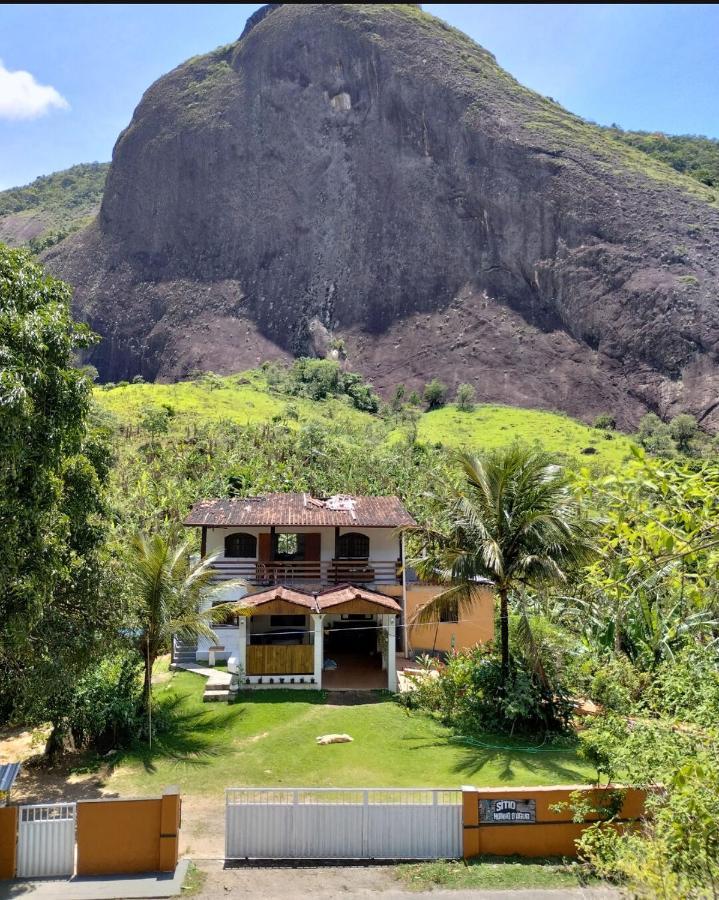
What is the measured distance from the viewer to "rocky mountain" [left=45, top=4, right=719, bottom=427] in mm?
79938

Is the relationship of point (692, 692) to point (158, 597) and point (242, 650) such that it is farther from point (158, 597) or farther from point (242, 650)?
point (242, 650)

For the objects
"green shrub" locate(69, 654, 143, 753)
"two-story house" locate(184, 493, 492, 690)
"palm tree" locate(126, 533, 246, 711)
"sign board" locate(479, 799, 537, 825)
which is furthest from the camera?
"two-story house" locate(184, 493, 492, 690)

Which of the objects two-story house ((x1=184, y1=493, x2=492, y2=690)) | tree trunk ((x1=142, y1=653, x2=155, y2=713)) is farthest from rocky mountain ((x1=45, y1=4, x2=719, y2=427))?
tree trunk ((x1=142, y1=653, x2=155, y2=713))

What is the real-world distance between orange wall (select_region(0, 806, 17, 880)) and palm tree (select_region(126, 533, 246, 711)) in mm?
5799

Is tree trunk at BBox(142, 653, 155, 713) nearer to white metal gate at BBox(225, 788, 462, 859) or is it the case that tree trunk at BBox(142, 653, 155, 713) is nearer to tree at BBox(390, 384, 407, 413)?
white metal gate at BBox(225, 788, 462, 859)

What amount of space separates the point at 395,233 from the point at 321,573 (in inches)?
2919

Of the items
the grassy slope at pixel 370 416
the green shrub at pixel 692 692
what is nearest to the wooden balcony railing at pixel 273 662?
the green shrub at pixel 692 692

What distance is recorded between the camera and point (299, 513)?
78.0ft

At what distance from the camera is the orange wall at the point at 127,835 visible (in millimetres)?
10602

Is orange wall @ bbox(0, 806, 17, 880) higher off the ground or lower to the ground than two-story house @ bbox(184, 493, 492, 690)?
lower

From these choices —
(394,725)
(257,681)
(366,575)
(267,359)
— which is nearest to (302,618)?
(366,575)

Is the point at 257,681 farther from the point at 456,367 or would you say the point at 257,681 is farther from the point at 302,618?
the point at 456,367

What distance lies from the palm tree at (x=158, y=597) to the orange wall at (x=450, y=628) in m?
8.45

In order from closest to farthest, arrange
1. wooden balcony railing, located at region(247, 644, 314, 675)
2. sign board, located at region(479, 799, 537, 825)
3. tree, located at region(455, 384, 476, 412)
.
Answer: sign board, located at region(479, 799, 537, 825) < wooden balcony railing, located at region(247, 644, 314, 675) < tree, located at region(455, 384, 476, 412)
